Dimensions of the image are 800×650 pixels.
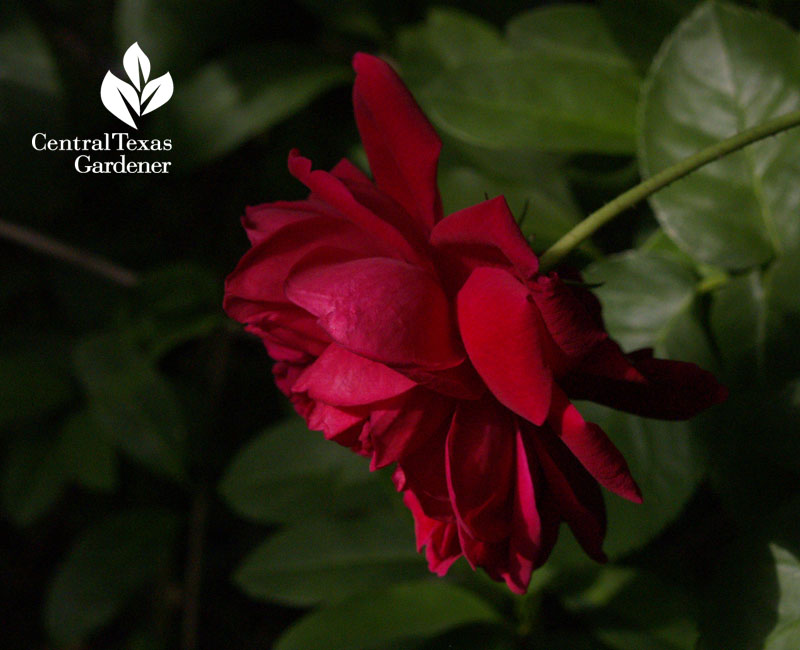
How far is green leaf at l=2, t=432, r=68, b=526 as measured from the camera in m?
0.93

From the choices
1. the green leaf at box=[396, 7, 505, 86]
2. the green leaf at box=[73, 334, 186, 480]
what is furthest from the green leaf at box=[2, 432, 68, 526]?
the green leaf at box=[396, 7, 505, 86]

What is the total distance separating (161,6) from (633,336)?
57 cm

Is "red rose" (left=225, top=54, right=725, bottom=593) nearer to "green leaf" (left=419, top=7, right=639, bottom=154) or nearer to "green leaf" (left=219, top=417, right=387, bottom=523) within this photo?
"green leaf" (left=419, top=7, right=639, bottom=154)

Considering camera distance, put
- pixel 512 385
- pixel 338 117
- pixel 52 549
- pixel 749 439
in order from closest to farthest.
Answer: pixel 512 385 < pixel 749 439 < pixel 338 117 < pixel 52 549

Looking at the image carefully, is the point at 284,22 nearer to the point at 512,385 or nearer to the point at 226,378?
the point at 226,378

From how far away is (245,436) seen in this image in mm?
1069

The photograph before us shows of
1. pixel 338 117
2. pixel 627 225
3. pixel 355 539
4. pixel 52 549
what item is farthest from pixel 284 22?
pixel 52 549

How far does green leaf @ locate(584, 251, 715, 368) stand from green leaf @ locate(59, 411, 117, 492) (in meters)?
0.59

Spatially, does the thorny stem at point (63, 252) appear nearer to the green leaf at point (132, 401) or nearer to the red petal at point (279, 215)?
the green leaf at point (132, 401)

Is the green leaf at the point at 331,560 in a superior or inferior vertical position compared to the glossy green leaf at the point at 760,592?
inferior

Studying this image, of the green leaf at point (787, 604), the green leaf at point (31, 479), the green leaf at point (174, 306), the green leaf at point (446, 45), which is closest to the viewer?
the green leaf at point (787, 604)

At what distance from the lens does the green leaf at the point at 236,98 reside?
0.78m

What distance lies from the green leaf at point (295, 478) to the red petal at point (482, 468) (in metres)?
0.39

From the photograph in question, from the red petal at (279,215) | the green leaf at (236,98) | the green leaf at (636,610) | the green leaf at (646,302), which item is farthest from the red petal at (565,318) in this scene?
the green leaf at (236,98)
